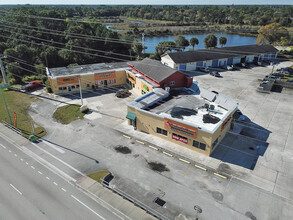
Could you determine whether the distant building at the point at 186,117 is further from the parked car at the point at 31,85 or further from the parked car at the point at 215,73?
the parked car at the point at 31,85

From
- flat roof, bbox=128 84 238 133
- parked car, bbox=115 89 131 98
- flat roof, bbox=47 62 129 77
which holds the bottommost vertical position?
parked car, bbox=115 89 131 98

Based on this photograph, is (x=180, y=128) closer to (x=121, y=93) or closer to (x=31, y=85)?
(x=121, y=93)

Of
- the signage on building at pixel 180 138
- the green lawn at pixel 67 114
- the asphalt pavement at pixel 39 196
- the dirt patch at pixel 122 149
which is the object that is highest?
the signage on building at pixel 180 138

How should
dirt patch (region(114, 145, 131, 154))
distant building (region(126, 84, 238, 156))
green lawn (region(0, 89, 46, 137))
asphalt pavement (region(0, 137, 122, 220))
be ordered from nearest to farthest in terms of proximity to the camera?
asphalt pavement (region(0, 137, 122, 220))
distant building (region(126, 84, 238, 156))
dirt patch (region(114, 145, 131, 154))
green lawn (region(0, 89, 46, 137))

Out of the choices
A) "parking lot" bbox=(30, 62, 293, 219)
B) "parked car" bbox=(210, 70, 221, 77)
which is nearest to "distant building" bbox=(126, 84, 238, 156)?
"parking lot" bbox=(30, 62, 293, 219)

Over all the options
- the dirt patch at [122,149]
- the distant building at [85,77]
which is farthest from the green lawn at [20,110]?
the dirt patch at [122,149]

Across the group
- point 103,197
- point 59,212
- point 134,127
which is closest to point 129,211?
point 103,197

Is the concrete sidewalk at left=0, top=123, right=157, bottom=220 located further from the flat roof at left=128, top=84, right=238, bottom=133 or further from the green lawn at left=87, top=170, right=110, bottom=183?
the flat roof at left=128, top=84, right=238, bottom=133
